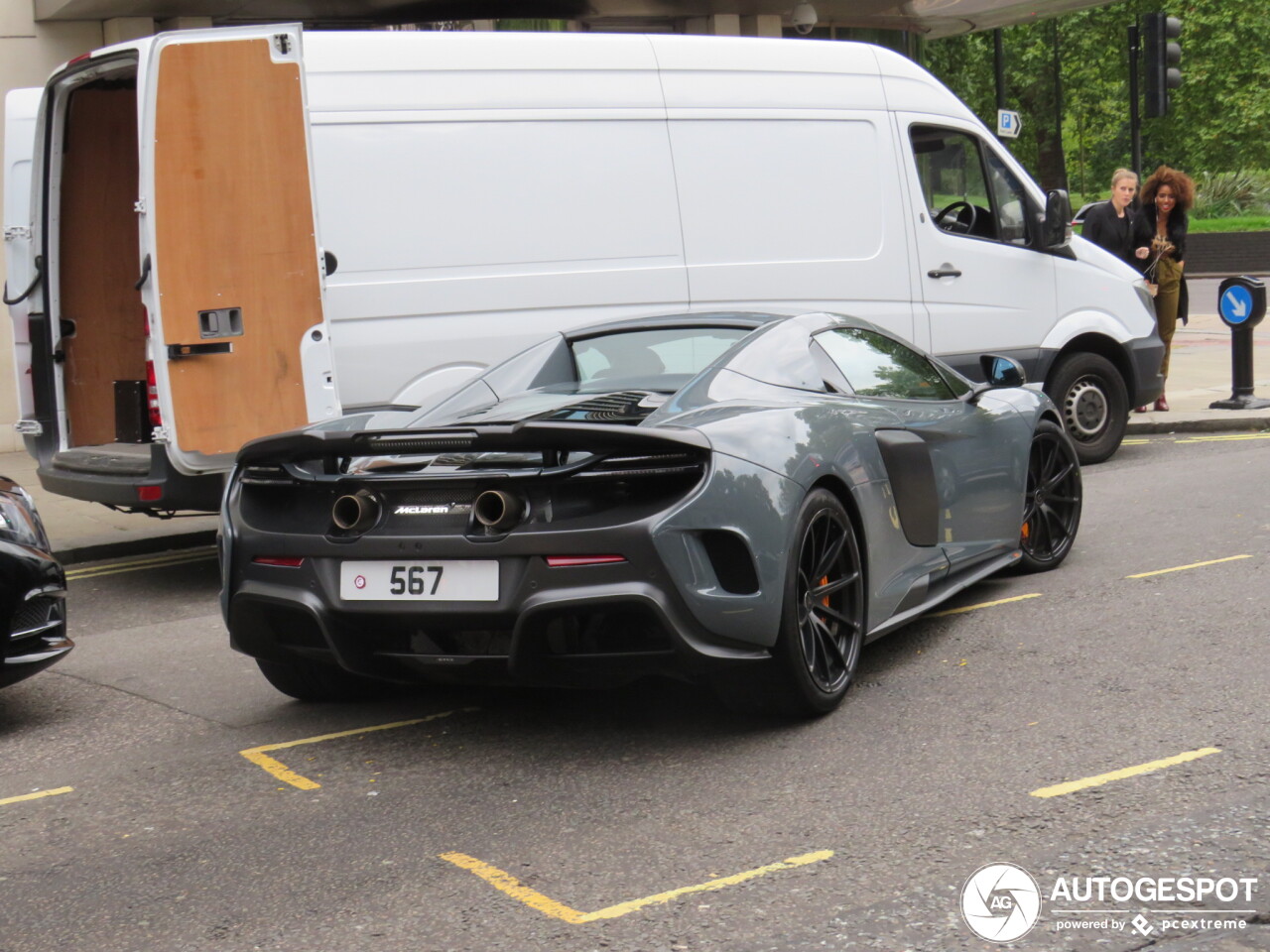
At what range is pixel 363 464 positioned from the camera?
5051mm

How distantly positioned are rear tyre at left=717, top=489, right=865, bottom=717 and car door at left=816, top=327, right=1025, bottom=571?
572 millimetres

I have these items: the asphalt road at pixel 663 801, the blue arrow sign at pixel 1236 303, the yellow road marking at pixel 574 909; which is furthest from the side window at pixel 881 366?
the blue arrow sign at pixel 1236 303

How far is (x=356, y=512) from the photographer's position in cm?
476

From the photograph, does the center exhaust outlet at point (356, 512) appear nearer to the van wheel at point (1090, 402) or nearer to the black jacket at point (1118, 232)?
the van wheel at point (1090, 402)

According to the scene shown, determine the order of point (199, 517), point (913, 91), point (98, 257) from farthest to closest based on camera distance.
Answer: point (199, 517), point (913, 91), point (98, 257)

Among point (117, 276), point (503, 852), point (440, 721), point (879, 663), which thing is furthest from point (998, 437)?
point (117, 276)

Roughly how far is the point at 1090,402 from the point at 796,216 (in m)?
2.85

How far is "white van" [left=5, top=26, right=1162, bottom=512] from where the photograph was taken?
25.5 ft

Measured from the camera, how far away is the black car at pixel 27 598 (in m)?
5.34

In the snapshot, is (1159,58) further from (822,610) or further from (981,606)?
(822,610)

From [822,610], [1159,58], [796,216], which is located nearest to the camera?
[822,610]

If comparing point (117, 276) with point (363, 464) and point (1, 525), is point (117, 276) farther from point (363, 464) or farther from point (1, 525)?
point (363, 464)

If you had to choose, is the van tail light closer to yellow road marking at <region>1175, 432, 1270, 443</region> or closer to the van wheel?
the van wheel

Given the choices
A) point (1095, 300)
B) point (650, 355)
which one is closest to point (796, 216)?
point (1095, 300)
